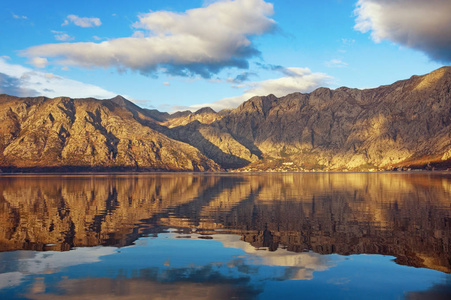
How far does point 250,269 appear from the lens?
26734 millimetres

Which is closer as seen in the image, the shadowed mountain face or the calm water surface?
the calm water surface

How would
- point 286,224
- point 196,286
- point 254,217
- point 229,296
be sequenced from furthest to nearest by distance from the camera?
point 254,217 → point 286,224 → point 196,286 → point 229,296

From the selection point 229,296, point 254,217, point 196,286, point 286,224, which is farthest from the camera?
point 254,217

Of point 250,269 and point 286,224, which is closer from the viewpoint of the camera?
point 250,269

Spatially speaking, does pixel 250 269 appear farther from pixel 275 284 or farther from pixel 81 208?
pixel 81 208

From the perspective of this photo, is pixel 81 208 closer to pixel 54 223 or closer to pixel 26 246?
pixel 54 223

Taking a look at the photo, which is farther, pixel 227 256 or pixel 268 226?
pixel 268 226

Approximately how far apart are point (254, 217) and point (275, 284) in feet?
99.9

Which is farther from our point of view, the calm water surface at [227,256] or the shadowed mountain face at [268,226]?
the shadowed mountain face at [268,226]

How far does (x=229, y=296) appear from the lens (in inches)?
836

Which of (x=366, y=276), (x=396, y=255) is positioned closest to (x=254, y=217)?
(x=396, y=255)

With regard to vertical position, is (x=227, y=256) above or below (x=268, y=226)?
above

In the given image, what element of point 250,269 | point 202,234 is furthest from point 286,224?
point 250,269

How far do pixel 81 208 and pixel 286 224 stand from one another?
38.5 metres
